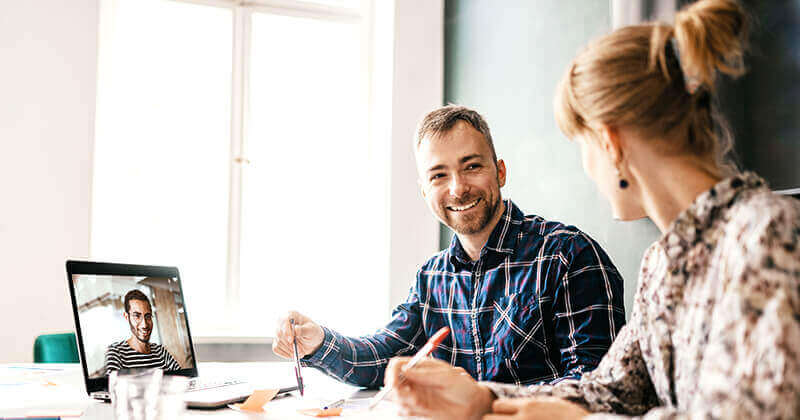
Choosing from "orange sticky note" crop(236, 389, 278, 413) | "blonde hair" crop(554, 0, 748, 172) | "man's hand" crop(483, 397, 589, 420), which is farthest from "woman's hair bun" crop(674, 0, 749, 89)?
"orange sticky note" crop(236, 389, 278, 413)

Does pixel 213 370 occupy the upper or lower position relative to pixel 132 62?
lower

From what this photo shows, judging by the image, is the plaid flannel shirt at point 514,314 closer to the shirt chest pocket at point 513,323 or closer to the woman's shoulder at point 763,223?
the shirt chest pocket at point 513,323

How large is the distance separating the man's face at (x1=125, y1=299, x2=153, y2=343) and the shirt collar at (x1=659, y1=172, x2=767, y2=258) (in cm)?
116

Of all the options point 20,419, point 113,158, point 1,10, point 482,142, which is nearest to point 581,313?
point 482,142

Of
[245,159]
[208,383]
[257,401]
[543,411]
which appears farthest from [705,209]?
[245,159]

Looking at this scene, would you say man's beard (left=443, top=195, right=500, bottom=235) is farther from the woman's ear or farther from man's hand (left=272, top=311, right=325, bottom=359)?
the woman's ear

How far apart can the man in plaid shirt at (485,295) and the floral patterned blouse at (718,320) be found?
0.29 metres

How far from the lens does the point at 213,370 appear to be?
183 centimetres

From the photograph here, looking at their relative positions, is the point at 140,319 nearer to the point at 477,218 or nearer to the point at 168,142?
the point at 477,218

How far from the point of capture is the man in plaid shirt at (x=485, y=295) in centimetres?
153

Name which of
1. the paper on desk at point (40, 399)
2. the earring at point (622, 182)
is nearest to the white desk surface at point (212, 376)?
the paper on desk at point (40, 399)

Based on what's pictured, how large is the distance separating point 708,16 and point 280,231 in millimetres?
3134

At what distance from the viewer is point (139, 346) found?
4.93 ft

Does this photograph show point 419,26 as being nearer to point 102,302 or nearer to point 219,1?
point 219,1
